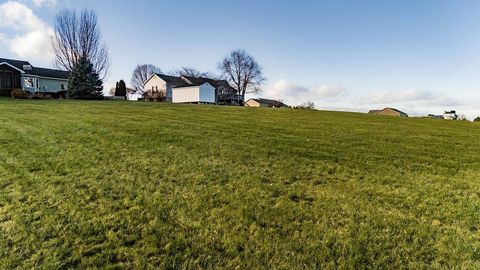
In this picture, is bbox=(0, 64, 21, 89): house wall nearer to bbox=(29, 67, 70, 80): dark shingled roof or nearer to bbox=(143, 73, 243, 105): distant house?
bbox=(29, 67, 70, 80): dark shingled roof

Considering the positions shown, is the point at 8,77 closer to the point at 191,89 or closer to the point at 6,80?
the point at 6,80

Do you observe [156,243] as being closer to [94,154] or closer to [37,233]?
[37,233]

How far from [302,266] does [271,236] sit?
604 mm

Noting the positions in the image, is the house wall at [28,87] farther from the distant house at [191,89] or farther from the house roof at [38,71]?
the distant house at [191,89]

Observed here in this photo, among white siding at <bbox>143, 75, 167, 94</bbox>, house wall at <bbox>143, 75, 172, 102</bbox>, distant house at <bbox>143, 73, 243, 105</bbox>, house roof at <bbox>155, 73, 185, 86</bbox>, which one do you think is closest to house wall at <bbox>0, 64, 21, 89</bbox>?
distant house at <bbox>143, 73, 243, 105</bbox>

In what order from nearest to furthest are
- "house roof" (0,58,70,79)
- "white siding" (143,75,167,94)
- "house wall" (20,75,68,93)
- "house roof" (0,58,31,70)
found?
"house wall" (20,75,68,93) < "house roof" (0,58,31,70) < "house roof" (0,58,70,79) < "white siding" (143,75,167,94)

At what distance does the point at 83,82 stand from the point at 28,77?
14.3 m

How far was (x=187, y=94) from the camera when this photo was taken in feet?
153

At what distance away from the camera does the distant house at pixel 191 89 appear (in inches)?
1811

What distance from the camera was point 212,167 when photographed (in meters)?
6.14

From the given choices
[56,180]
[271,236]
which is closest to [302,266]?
[271,236]

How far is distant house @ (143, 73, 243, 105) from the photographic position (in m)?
46.0

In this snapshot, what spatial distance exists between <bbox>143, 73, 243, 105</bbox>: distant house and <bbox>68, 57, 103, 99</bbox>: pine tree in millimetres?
15764

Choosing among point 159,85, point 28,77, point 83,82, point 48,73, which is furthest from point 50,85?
point 159,85
